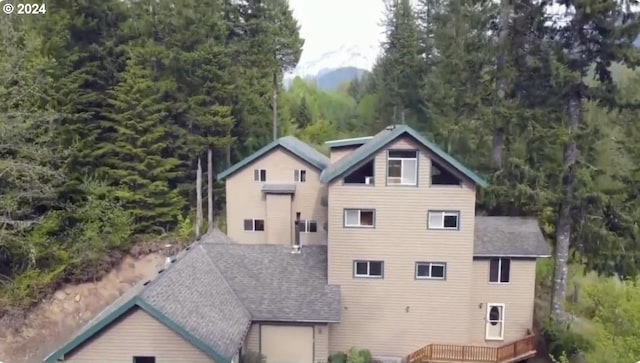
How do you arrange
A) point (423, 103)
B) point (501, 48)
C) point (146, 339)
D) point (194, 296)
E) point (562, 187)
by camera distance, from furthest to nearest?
point (423, 103), point (501, 48), point (562, 187), point (194, 296), point (146, 339)

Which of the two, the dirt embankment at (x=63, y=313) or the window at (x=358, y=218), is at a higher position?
the window at (x=358, y=218)

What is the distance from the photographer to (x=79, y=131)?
23.8 metres

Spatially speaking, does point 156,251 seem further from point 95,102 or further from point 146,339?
point 146,339

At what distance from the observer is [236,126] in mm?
30859

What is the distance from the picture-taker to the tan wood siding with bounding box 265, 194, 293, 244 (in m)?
24.0

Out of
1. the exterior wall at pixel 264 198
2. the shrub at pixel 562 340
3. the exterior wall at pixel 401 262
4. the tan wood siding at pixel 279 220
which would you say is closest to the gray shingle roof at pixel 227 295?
the exterior wall at pixel 401 262

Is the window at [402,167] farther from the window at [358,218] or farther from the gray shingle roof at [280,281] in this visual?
the gray shingle roof at [280,281]

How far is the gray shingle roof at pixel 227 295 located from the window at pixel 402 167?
3.91 m

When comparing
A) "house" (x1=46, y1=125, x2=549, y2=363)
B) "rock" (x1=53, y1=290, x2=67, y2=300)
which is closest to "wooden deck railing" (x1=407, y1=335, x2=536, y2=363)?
"house" (x1=46, y1=125, x2=549, y2=363)

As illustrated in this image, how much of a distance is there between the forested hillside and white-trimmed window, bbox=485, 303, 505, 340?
171 centimetres

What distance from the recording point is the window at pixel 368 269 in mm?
16875

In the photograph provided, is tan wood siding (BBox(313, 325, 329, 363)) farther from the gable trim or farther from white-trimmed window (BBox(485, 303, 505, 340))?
the gable trim

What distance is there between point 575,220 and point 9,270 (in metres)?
22.9

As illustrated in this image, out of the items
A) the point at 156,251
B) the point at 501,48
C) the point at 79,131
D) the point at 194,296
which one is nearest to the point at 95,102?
the point at 79,131
